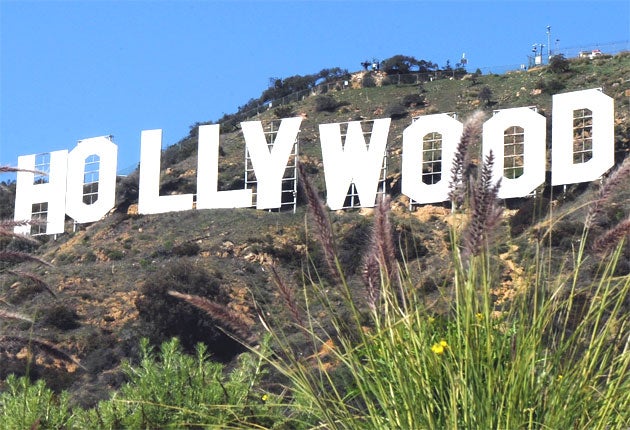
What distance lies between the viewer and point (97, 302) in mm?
42750

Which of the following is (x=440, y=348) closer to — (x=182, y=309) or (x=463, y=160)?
(x=463, y=160)

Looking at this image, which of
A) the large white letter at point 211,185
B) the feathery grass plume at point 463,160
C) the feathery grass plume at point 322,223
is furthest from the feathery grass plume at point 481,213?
the large white letter at point 211,185

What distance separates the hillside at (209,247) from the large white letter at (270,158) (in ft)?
5.74

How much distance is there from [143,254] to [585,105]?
19.4 metres

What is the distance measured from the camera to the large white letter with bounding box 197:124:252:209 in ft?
149

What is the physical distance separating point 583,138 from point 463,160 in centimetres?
3768

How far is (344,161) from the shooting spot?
43.6m

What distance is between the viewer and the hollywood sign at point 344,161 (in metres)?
41.1

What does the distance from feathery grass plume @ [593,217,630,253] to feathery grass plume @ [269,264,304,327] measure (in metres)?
1.18

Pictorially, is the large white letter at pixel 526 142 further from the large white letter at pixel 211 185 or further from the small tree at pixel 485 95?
the small tree at pixel 485 95

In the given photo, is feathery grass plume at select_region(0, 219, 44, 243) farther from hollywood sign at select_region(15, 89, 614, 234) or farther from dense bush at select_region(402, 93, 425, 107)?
dense bush at select_region(402, 93, 425, 107)

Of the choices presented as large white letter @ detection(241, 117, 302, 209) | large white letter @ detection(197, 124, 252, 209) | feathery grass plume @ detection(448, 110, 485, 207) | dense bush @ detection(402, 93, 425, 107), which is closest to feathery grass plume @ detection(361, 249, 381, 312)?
feathery grass plume @ detection(448, 110, 485, 207)

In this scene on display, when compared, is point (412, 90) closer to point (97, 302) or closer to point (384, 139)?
point (384, 139)

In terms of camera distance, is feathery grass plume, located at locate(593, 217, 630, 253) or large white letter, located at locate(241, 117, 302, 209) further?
large white letter, located at locate(241, 117, 302, 209)
